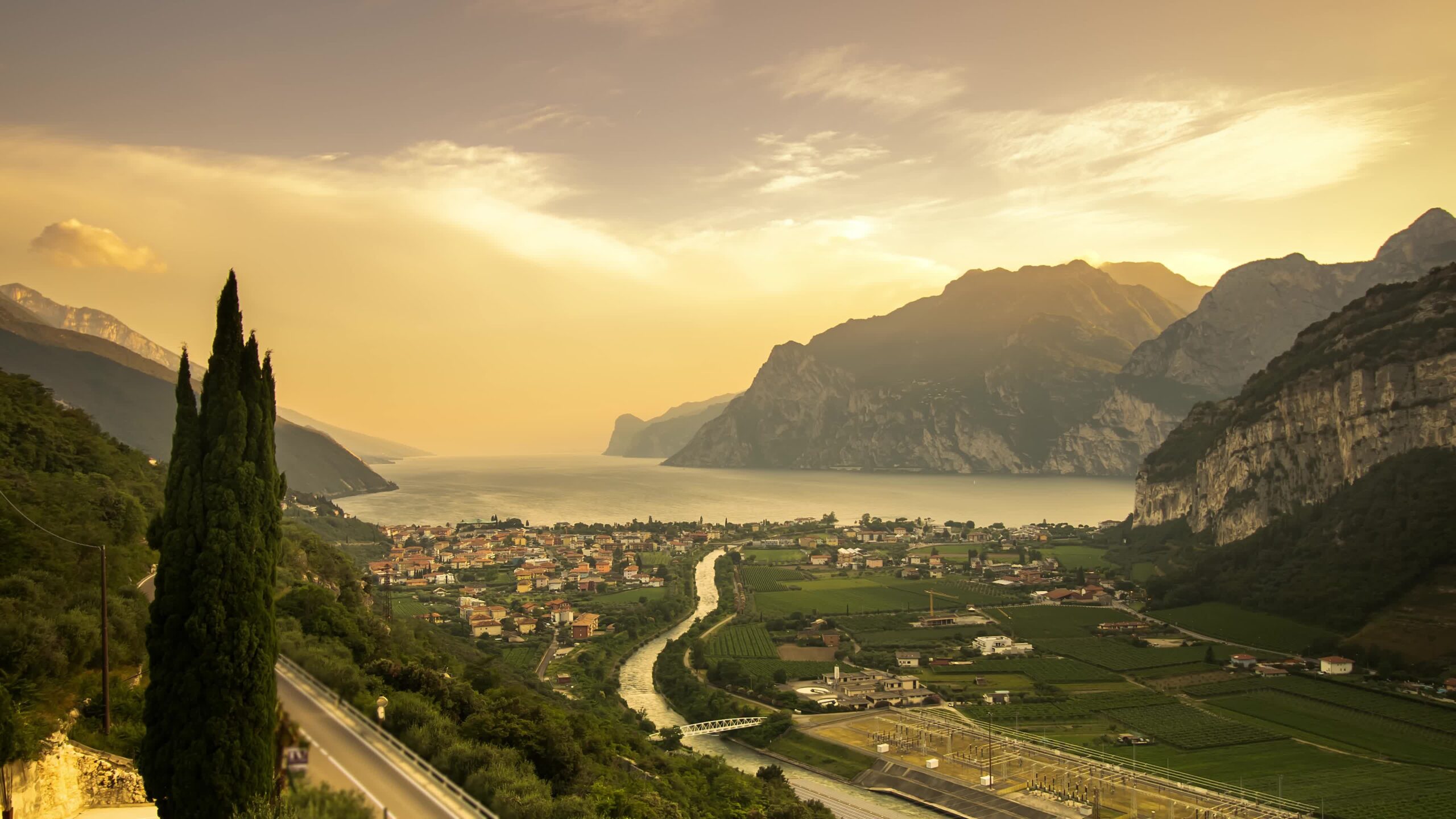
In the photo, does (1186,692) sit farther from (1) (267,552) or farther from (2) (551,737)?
(1) (267,552)

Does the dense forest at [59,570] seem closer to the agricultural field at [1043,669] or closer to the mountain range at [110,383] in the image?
the agricultural field at [1043,669]

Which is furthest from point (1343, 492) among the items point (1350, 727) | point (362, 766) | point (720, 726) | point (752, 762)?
point (362, 766)

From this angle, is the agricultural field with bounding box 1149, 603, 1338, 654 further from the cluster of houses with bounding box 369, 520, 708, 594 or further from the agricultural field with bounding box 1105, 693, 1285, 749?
the cluster of houses with bounding box 369, 520, 708, 594

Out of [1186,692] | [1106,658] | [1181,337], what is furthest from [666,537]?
[1181,337]

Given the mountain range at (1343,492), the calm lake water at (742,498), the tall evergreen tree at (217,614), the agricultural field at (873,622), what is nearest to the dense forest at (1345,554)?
the mountain range at (1343,492)

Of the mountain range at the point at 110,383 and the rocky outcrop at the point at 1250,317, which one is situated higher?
the rocky outcrop at the point at 1250,317

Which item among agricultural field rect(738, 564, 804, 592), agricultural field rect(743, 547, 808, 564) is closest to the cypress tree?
agricultural field rect(738, 564, 804, 592)
